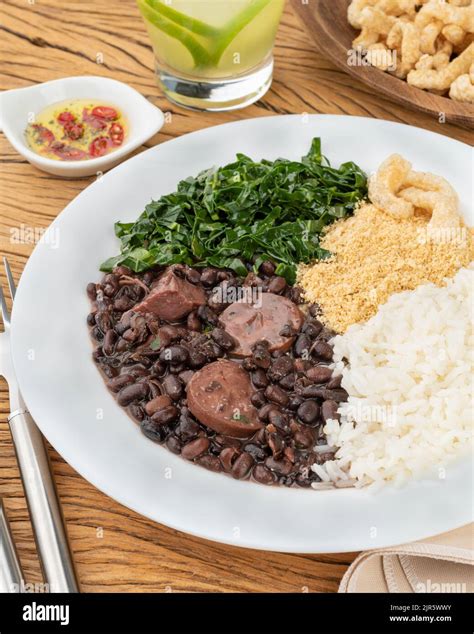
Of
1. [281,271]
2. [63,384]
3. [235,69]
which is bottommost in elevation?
[63,384]

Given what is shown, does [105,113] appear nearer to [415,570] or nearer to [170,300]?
[170,300]

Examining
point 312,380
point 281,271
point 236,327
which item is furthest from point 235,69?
point 312,380

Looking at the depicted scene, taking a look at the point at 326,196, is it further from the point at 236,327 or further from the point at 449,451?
the point at 449,451

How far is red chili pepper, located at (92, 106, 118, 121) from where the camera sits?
484 cm

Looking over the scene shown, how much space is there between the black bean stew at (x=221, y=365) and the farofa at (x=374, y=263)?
114mm

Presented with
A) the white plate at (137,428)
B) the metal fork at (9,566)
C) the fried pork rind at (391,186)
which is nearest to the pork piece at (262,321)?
the white plate at (137,428)

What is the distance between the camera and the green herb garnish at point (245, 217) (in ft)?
12.9

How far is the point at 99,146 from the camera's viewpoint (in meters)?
4.68

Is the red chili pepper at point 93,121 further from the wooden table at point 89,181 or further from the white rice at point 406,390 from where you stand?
the white rice at point 406,390

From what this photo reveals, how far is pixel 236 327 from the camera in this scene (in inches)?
141

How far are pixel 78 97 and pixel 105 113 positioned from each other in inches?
9.0

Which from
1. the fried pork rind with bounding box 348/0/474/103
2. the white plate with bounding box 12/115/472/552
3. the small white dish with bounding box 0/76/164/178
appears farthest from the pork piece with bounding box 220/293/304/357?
the fried pork rind with bounding box 348/0/474/103

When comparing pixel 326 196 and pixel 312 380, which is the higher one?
pixel 326 196

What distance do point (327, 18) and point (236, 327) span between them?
2.48m
